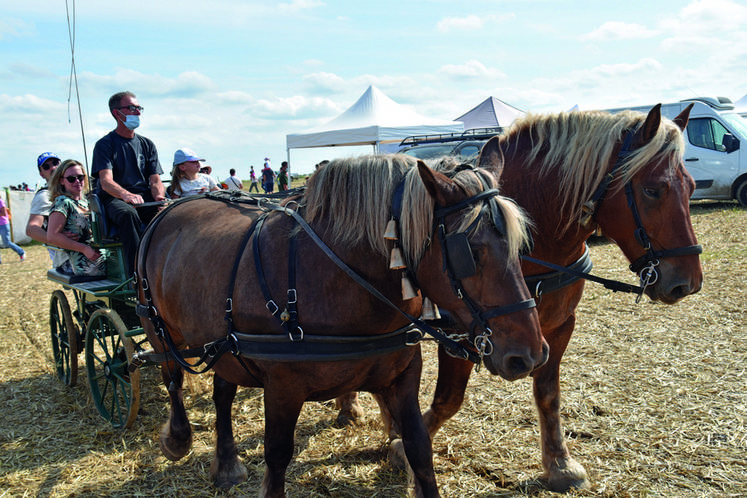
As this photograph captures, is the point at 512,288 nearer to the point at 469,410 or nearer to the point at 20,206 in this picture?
the point at 469,410

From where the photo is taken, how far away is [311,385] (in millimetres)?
2307

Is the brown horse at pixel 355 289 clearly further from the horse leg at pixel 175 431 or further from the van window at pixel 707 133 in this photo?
the van window at pixel 707 133

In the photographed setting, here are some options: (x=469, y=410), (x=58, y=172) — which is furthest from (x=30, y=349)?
(x=469, y=410)

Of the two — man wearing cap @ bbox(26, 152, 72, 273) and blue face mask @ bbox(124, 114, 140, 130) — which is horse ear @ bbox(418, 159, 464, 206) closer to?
blue face mask @ bbox(124, 114, 140, 130)

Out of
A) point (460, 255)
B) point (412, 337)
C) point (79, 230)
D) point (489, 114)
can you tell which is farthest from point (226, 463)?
point (489, 114)

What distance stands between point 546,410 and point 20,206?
66.3 feet

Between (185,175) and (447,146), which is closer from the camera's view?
(185,175)

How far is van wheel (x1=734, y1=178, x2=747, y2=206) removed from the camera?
1188 cm

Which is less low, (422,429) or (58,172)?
(58,172)

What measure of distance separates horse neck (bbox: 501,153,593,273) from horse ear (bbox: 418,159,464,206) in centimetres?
84

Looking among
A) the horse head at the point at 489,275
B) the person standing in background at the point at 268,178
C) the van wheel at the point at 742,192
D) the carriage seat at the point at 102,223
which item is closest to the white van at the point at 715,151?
the van wheel at the point at 742,192

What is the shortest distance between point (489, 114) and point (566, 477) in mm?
13790

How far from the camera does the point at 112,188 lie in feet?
13.4

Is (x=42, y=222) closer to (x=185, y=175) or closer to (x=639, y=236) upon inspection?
(x=185, y=175)
